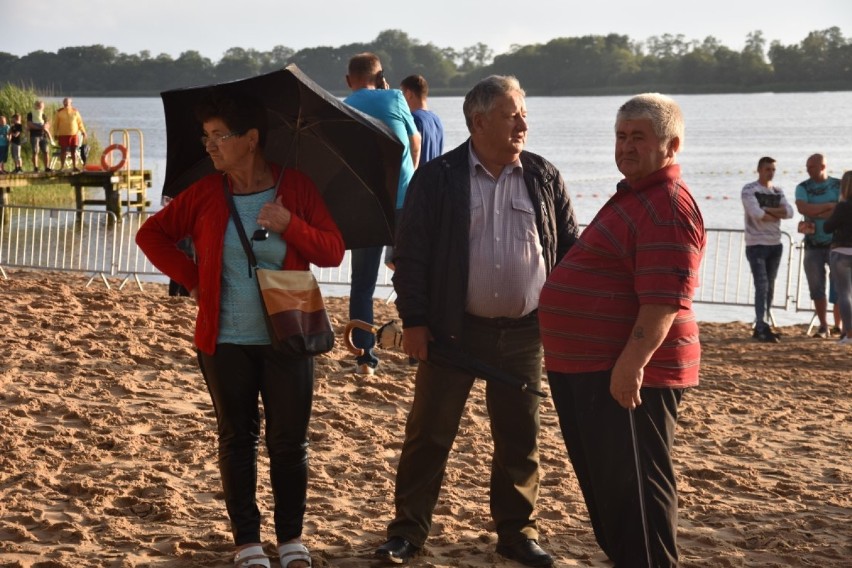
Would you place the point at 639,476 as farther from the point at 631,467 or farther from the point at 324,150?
the point at 324,150

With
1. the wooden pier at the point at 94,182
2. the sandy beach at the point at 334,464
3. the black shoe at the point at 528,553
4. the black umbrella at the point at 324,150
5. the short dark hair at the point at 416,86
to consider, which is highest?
the short dark hair at the point at 416,86

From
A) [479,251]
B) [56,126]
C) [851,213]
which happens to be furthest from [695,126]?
[479,251]

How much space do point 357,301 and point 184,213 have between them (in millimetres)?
3325

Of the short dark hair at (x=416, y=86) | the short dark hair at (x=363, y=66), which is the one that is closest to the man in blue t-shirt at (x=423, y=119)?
the short dark hair at (x=416, y=86)

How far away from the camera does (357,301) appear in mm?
7883

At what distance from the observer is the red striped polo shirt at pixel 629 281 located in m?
3.75

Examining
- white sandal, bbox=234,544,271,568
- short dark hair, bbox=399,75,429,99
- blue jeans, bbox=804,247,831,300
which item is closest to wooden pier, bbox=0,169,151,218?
blue jeans, bbox=804,247,831,300

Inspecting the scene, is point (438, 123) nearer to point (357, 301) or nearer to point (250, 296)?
point (357, 301)

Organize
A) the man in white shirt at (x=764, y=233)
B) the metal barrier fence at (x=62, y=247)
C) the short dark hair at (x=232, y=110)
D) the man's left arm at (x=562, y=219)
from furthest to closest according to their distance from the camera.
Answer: the metal barrier fence at (x=62, y=247)
the man in white shirt at (x=764, y=233)
the man's left arm at (x=562, y=219)
the short dark hair at (x=232, y=110)

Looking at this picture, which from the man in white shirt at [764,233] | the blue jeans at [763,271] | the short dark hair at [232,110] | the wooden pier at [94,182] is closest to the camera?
the short dark hair at [232,110]

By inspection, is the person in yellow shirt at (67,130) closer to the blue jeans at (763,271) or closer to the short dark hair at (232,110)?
the blue jeans at (763,271)

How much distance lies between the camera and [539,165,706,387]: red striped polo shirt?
12.3ft

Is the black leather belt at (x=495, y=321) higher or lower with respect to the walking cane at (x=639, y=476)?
higher

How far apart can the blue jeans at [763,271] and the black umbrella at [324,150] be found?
7574 mm
